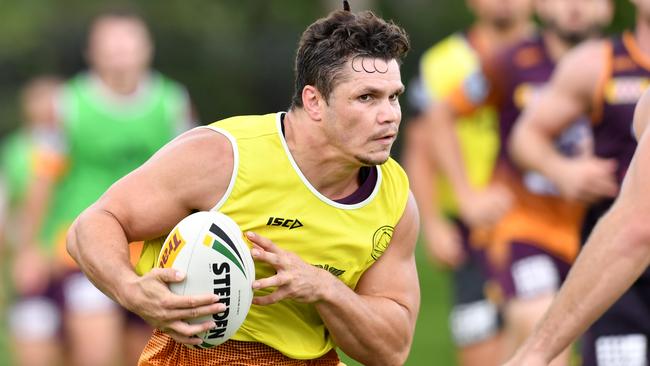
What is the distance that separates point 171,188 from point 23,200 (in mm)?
8888

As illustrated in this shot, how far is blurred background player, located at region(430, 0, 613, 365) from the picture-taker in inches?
329

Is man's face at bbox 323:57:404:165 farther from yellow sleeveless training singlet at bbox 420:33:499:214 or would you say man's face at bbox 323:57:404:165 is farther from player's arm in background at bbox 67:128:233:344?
yellow sleeveless training singlet at bbox 420:33:499:214

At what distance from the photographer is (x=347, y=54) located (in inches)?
198

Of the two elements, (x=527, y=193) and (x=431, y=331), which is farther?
(x=431, y=331)

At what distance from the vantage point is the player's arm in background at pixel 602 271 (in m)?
4.26

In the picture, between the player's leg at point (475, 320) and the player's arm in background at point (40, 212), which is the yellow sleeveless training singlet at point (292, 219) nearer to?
the player's leg at point (475, 320)

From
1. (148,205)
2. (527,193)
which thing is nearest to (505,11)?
(527,193)

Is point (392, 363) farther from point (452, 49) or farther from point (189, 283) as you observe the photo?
point (452, 49)

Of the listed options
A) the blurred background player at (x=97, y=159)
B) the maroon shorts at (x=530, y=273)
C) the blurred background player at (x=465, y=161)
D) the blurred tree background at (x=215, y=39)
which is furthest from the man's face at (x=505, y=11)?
the blurred tree background at (x=215, y=39)

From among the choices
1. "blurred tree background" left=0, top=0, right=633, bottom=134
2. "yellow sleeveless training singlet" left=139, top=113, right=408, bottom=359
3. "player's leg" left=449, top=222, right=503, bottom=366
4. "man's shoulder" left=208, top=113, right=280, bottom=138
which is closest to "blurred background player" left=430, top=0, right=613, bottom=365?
"player's leg" left=449, top=222, right=503, bottom=366

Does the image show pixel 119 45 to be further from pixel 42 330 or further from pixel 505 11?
pixel 505 11

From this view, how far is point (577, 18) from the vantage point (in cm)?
888

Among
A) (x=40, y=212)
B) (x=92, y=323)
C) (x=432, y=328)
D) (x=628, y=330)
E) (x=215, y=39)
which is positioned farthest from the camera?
(x=215, y=39)

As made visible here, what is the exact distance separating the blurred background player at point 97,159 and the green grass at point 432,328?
1.75 meters
